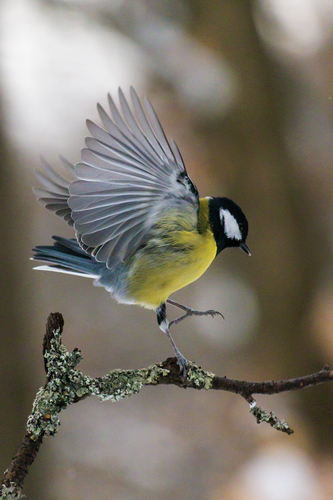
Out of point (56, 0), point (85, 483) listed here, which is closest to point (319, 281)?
point (85, 483)

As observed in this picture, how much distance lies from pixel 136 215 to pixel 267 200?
1.17m

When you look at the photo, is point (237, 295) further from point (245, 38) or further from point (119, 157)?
point (119, 157)

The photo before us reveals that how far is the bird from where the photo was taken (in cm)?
71

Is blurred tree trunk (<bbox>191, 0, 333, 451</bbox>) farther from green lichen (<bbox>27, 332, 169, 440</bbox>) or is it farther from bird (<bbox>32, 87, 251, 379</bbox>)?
green lichen (<bbox>27, 332, 169, 440</bbox>)

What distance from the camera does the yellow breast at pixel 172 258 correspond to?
0.81 metres

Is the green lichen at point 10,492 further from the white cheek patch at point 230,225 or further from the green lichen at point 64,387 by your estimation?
the white cheek patch at point 230,225

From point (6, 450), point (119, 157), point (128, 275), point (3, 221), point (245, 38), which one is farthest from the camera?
point (245, 38)

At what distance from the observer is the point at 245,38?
1.92 meters

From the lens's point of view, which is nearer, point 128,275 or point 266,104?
point 128,275

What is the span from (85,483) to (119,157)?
1410mm

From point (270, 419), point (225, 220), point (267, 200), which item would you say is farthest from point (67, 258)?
point (267, 200)

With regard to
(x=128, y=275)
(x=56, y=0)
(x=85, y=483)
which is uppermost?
(x=56, y=0)

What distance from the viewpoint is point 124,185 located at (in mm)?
743

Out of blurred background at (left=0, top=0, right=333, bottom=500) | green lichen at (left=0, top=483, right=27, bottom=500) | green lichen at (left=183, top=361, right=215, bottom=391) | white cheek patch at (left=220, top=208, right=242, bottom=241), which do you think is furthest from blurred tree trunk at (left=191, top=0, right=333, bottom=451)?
green lichen at (left=0, top=483, right=27, bottom=500)
